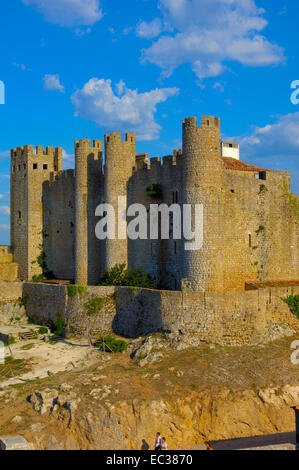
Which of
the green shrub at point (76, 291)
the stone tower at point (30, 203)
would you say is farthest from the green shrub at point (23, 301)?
the green shrub at point (76, 291)

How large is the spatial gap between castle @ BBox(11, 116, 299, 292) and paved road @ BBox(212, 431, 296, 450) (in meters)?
8.81

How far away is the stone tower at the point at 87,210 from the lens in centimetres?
3453

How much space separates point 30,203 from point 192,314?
19598mm

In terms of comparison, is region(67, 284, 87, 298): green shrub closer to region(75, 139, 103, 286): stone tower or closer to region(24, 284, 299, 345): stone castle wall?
region(24, 284, 299, 345): stone castle wall

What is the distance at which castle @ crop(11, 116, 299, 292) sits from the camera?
1072 inches

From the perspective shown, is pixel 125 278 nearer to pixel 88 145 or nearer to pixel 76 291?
pixel 76 291

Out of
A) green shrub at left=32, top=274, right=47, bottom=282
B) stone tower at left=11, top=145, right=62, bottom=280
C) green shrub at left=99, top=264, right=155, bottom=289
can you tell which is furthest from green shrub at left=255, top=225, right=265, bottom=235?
green shrub at left=32, top=274, right=47, bottom=282

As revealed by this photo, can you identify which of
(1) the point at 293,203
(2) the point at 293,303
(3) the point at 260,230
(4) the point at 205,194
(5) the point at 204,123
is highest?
(5) the point at 204,123

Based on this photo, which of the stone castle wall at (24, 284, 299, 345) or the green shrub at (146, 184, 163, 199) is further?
the green shrub at (146, 184, 163, 199)

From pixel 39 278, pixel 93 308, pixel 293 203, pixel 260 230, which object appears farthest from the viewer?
pixel 39 278

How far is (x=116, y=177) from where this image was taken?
32.6 metres

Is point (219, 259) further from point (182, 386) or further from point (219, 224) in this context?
point (182, 386)

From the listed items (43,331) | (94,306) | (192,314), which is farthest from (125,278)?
(192,314)
